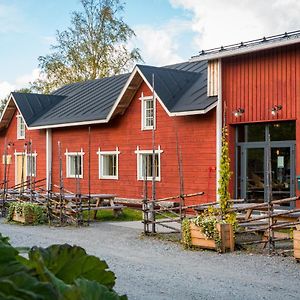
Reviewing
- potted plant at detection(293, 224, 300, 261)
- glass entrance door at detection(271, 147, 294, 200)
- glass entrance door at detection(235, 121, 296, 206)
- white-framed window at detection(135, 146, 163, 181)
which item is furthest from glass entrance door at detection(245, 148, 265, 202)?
potted plant at detection(293, 224, 300, 261)

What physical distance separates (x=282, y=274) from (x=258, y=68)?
9833 mm

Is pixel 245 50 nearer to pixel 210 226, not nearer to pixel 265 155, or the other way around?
pixel 265 155

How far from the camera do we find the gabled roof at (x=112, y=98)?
20.0 meters

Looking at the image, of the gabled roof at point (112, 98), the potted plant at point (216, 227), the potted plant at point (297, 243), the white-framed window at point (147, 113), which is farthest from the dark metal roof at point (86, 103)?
the potted plant at point (297, 243)

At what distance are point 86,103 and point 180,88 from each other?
644 cm

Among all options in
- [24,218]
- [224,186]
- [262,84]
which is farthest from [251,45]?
[24,218]

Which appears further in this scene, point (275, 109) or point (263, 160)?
point (263, 160)

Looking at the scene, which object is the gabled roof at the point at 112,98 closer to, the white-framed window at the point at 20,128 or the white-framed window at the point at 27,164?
the white-framed window at the point at 20,128

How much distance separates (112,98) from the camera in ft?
82.2

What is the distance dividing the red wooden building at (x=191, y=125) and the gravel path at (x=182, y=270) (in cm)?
288

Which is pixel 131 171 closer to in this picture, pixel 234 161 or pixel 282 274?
pixel 234 161

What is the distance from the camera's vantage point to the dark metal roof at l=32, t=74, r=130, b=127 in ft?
79.7

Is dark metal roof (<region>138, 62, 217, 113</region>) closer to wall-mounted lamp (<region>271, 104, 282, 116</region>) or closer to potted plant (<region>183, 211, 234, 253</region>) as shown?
wall-mounted lamp (<region>271, 104, 282, 116</region>)

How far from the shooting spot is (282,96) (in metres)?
17.3
